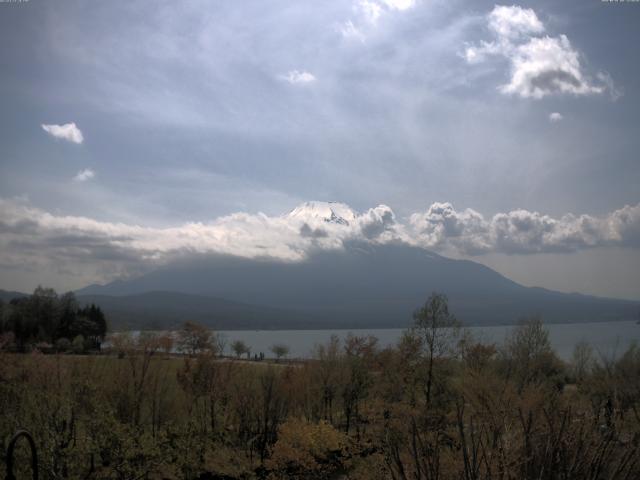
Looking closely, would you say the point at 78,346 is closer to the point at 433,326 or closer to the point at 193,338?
the point at 193,338

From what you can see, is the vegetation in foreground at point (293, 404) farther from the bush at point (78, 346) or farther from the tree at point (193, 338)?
the bush at point (78, 346)

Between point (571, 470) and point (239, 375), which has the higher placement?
point (571, 470)

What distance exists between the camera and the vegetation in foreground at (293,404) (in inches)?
850

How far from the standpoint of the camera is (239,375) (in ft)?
134

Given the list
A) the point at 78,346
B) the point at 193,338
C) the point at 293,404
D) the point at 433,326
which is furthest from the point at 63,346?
the point at 433,326

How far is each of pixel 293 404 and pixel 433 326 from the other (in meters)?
13.4

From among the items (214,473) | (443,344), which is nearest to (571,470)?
(214,473)

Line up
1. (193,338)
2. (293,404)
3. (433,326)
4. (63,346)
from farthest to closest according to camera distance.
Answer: (193,338) → (63,346) → (433,326) → (293,404)

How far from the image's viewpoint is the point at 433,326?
41.9 metres

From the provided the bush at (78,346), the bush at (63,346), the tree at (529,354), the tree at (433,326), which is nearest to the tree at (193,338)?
the bush at (78,346)

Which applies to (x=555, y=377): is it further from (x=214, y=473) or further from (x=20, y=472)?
(x=20, y=472)

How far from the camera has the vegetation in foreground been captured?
21.6 m

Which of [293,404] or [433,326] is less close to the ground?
[433,326]

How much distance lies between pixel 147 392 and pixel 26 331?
2772 inches
